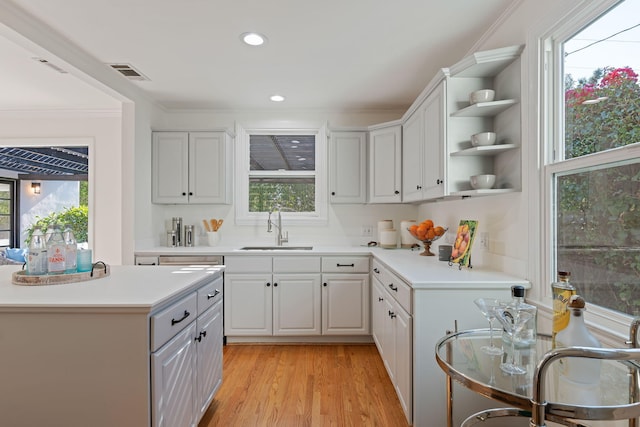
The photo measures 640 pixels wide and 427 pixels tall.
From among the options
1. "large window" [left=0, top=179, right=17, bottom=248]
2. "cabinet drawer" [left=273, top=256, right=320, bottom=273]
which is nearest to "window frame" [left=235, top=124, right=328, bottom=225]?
"cabinet drawer" [left=273, top=256, right=320, bottom=273]

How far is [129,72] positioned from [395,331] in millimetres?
3038

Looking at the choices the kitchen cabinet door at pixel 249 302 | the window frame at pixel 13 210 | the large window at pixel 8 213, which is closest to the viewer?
the kitchen cabinet door at pixel 249 302

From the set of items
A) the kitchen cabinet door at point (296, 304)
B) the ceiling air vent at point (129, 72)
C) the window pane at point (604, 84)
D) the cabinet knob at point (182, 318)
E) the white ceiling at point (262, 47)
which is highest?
the ceiling air vent at point (129, 72)

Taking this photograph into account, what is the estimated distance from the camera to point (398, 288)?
220 cm

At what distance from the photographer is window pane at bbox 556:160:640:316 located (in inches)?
50.9

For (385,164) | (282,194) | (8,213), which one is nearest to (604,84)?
(385,164)

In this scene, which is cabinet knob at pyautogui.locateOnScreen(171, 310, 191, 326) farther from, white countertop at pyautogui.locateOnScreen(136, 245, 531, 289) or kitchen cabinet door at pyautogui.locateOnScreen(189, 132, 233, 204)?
kitchen cabinet door at pyautogui.locateOnScreen(189, 132, 233, 204)

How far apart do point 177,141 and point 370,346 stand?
290 centimetres

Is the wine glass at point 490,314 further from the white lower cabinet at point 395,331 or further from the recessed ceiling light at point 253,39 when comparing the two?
the recessed ceiling light at point 253,39

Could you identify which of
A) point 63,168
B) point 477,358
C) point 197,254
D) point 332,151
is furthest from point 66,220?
point 477,358

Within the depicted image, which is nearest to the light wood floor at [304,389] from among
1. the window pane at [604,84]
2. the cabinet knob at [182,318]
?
the cabinet knob at [182,318]

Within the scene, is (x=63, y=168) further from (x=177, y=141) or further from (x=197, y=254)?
(x=197, y=254)

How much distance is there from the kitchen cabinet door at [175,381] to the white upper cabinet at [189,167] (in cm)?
216

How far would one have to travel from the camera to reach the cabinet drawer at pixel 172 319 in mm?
1430
